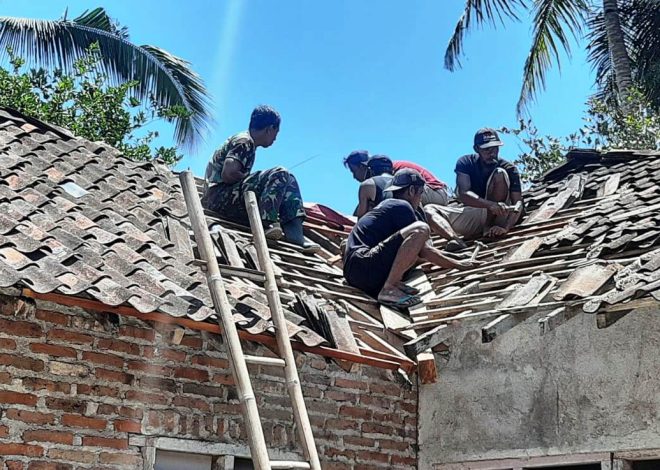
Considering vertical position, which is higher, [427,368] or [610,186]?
[610,186]

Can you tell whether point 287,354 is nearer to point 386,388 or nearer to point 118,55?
point 386,388

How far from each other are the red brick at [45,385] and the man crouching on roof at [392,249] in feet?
10.6

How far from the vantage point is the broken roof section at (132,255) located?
5035 mm

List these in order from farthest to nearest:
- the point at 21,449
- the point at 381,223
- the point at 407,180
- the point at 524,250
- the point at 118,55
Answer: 1. the point at 118,55
2. the point at 407,180
3. the point at 381,223
4. the point at 524,250
5. the point at 21,449

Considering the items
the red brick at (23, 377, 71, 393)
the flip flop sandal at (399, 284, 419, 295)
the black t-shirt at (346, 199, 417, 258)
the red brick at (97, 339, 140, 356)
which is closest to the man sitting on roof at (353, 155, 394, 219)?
the black t-shirt at (346, 199, 417, 258)

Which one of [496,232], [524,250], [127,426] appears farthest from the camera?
[496,232]

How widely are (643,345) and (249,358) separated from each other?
8.97ft

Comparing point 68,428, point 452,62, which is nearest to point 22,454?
point 68,428

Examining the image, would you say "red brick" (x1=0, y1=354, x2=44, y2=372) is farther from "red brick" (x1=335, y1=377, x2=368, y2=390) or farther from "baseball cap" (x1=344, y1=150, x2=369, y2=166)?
"baseball cap" (x1=344, y1=150, x2=369, y2=166)

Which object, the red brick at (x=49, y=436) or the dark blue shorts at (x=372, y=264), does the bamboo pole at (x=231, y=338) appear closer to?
the red brick at (x=49, y=436)

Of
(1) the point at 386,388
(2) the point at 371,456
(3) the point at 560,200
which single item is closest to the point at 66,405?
(2) the point at 371,456

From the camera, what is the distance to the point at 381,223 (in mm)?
7797

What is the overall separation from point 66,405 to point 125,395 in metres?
0.38

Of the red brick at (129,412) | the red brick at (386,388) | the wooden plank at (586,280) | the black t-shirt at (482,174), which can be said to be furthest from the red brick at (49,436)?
the black t-shirt at (482,174)
